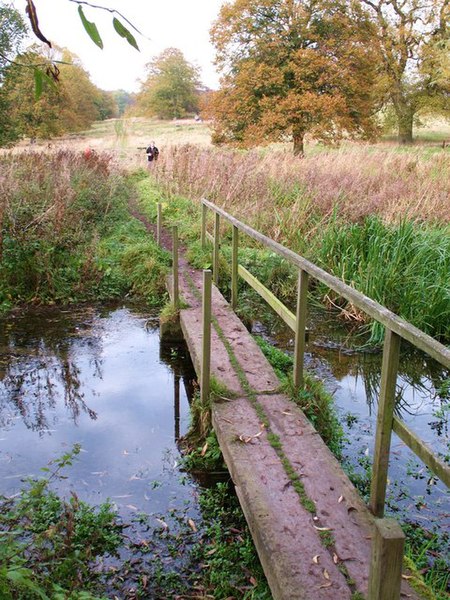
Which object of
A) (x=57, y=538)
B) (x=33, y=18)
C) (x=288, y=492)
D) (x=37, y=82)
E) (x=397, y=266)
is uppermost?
(x=33, y=18)

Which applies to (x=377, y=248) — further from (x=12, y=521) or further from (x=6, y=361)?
(x=12, y=521)

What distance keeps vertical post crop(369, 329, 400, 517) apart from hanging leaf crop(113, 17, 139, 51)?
2.01 m

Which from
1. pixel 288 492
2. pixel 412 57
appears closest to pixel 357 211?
pixel 288 492

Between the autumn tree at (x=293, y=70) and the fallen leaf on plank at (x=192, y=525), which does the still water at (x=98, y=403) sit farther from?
the autumn tree at (x=293, y=70)

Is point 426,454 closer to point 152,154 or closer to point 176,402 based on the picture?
point 176,402

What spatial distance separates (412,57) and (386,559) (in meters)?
35.6

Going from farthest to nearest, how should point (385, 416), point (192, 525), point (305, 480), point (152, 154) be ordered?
point (152, 154), point (192, 525), point (305, 480), point (385, 416)

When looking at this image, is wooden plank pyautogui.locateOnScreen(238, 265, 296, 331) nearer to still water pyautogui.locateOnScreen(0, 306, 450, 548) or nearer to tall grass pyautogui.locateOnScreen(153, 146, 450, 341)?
still water pyautogui.locateOnScreen(0, 306, 450, 548)

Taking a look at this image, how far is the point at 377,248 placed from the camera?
24.9ft

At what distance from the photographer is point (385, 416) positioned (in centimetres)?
282

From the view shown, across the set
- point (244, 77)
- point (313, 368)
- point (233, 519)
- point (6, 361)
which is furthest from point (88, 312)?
point (244, 77)

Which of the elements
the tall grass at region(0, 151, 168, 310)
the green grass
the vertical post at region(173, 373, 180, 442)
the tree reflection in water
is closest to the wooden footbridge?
the vertical post at region(173, 373, 180, 442)

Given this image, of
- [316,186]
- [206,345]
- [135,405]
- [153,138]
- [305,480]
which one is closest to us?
[305,480]

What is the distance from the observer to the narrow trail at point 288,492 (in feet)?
8.37
